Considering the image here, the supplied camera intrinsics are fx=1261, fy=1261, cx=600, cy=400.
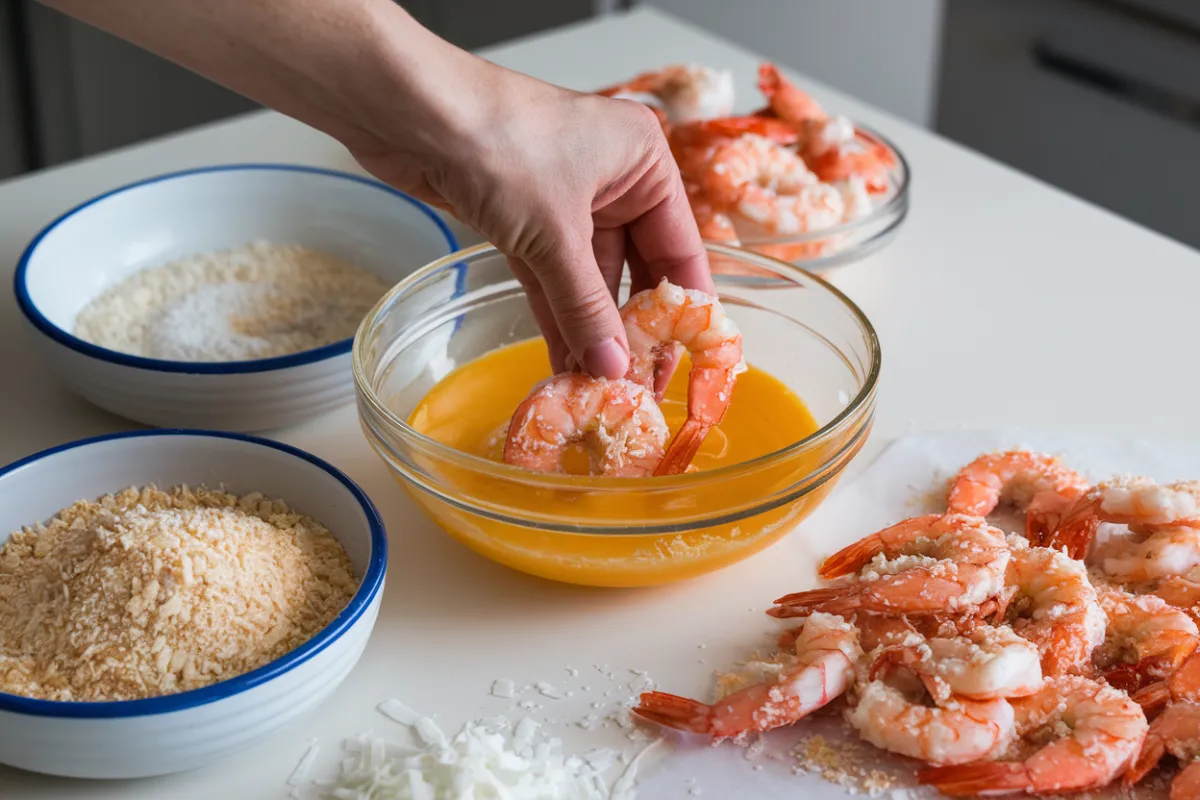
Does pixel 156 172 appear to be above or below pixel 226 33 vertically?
below

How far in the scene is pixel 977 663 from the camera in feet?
3.32

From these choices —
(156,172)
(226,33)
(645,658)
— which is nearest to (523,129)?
(226,33)

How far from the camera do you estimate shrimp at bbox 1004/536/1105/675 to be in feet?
3.52

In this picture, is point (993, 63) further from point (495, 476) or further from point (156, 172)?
point (495, 476)

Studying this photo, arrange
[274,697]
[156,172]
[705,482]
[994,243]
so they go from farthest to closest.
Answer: [156,172]
[994,243]
[705,482]
[274,697]

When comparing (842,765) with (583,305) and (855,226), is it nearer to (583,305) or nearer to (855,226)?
(583,305)

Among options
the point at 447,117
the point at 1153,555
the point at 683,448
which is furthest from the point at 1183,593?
the point at 447,117

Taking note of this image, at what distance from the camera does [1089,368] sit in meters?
1.63

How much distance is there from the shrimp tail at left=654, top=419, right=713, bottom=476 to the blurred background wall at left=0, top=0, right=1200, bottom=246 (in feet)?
8.12

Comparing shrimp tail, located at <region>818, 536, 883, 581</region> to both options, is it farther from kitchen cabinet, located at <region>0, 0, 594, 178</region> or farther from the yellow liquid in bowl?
kitchen cabinet, located at <region>0, 0, 594, 178</region>

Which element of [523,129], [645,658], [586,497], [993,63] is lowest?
[993,63]

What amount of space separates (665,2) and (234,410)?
3025mm

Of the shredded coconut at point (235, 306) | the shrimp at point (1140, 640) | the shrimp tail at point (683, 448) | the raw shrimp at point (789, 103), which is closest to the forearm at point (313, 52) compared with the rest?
the shrimp tail at point (683, 448)

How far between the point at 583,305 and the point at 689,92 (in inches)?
31.9
